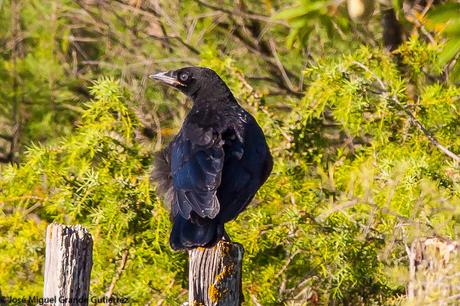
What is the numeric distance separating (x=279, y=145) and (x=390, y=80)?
2.71 ft

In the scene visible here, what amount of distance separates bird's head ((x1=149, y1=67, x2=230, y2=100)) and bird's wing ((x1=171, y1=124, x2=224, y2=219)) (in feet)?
2.10

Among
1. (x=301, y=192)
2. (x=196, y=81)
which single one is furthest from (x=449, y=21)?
(x=301, y=192)

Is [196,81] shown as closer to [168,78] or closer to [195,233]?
[168,78]

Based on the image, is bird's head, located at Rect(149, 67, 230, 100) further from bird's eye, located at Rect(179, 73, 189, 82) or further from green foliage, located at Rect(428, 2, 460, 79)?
green foliage, located at Rect(428, 2, 460, 79)

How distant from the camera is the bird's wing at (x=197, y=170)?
5203 mm

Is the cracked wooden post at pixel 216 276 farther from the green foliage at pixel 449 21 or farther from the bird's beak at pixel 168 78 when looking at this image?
the bird's beak at pixel 168 78

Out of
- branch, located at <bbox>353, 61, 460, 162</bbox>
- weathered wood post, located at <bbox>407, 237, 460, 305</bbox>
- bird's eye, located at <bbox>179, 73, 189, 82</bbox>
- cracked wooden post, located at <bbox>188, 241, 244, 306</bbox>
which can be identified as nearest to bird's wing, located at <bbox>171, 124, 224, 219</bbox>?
cracked wooden post, located at <bbox>188, 241, 244, 306</bbox>

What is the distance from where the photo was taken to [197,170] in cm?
543

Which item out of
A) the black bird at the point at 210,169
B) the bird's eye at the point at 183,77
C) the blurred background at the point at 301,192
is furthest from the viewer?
the bird's eye at the point at 183,77

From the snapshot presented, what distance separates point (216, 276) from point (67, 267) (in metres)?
0.63

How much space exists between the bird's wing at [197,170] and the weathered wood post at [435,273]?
3.66 feet

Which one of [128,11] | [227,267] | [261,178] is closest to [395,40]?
[128,11]

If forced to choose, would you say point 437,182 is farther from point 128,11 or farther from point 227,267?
point 128,11

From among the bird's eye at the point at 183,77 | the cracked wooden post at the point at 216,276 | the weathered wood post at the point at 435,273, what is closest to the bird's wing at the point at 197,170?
the cracked wooden post at the point at 216,276
